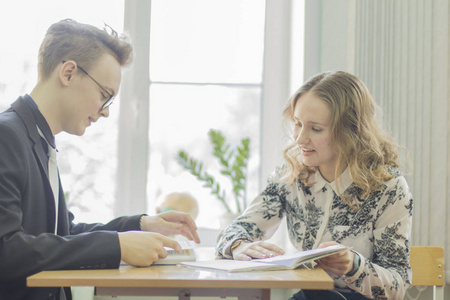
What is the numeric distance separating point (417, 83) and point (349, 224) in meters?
0.91

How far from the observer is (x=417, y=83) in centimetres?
229

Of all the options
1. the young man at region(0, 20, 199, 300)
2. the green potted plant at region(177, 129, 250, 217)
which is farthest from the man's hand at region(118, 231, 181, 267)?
the green potted plant at region(177, 129, 250, 217)

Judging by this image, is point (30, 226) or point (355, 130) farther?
Answer: point (355, 130)

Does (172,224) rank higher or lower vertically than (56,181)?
lower

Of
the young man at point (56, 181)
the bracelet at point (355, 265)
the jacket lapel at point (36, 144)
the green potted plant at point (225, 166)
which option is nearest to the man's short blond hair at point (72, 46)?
the young man at point (56, 181)

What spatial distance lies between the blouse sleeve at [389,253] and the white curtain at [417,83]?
684mm

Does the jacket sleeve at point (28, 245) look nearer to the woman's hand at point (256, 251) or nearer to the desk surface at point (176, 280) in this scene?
→ the desk surface at point (176, 280)

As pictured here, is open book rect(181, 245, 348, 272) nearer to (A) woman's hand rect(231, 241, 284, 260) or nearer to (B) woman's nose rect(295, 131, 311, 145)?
(A) woman's hand rect(231, 241, 284, 260)

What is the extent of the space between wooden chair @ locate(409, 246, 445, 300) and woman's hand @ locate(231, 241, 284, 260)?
0.70 m

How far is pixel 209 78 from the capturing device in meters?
2.84

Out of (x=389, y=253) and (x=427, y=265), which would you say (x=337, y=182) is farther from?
(x=427, y=265)

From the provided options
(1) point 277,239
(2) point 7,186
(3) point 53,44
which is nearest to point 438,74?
(1) point 277,239

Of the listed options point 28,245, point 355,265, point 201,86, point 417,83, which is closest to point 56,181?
point 28,245

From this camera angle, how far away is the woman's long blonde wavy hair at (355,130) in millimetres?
1697
